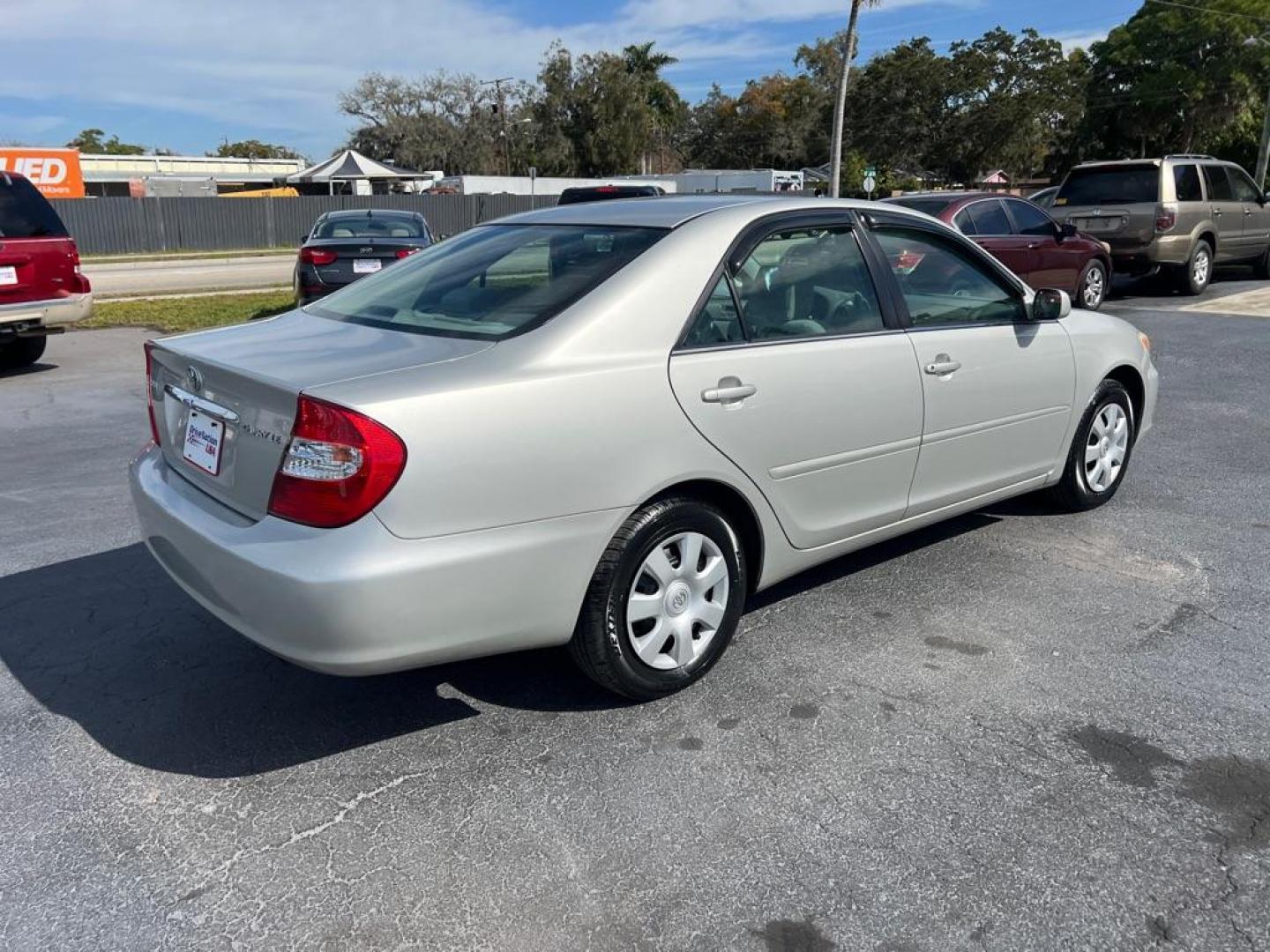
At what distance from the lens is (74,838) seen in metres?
2.77

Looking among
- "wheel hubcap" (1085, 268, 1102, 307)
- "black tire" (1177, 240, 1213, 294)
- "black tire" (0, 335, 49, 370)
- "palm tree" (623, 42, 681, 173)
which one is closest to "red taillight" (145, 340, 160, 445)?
"black tire" (0, 335, 49, 370)

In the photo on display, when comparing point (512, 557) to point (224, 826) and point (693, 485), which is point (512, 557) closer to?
point (693, 485)

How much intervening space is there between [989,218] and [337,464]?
35.3 ft

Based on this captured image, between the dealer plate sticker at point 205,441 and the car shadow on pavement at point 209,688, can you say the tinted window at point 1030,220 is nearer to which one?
the car shadow on pavement at point 209,688

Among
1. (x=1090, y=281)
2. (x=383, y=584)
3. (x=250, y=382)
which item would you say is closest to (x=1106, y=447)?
(x=383, y=584)

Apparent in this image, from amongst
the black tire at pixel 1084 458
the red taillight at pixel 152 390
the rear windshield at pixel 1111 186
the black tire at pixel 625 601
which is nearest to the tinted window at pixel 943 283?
the black tire at pixel 1084 458

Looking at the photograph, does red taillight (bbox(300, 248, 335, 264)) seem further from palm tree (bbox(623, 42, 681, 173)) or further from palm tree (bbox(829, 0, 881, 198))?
palm tree (bbox(623, 42, 681, 173))

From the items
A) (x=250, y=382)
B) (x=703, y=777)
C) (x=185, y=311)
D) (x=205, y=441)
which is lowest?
(x=703, y=777)

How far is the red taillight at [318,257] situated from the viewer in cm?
1138

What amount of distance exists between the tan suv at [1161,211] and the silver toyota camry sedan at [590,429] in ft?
35.7

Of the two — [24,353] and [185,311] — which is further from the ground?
[185,311]

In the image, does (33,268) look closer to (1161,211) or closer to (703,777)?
(703,777)

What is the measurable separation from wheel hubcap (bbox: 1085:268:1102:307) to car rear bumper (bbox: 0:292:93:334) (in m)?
11.3

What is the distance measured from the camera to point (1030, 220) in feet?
40.5
